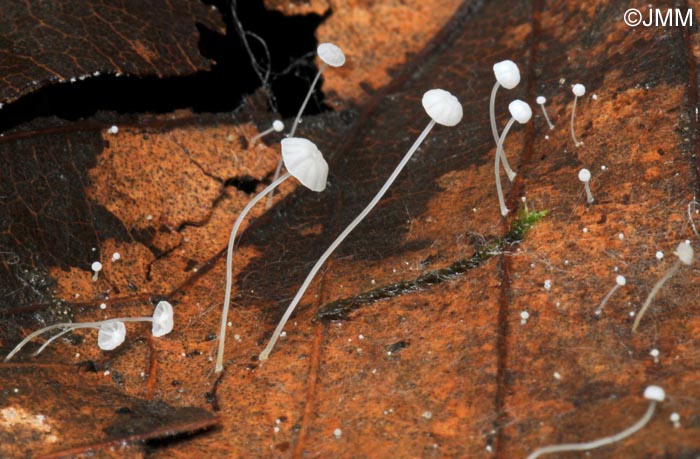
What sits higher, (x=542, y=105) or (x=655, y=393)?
(x=542, y=105)

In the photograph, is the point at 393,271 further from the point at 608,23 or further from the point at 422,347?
the point at 608,23

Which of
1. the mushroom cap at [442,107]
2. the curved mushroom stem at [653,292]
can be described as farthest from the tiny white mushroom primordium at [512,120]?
the curved mushroom stem at [653,292]

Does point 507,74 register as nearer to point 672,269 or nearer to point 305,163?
point 305,163

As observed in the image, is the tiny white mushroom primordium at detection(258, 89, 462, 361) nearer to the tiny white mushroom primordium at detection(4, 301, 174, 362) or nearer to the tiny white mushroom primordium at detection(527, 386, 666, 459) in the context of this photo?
the tiny white mushroom primordium at detection(4, 301, 174, 362)

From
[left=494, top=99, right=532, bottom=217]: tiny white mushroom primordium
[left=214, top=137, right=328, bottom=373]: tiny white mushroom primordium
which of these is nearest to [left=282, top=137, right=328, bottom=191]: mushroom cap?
[left=214, top=137, right=328, bottom=373]: tiny white mushroom primordium

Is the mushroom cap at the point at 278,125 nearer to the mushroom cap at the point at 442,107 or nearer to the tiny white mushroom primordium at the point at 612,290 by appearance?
the mushroom cap at the point at 442,107

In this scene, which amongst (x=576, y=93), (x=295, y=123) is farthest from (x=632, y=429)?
(x=295, y=123)
